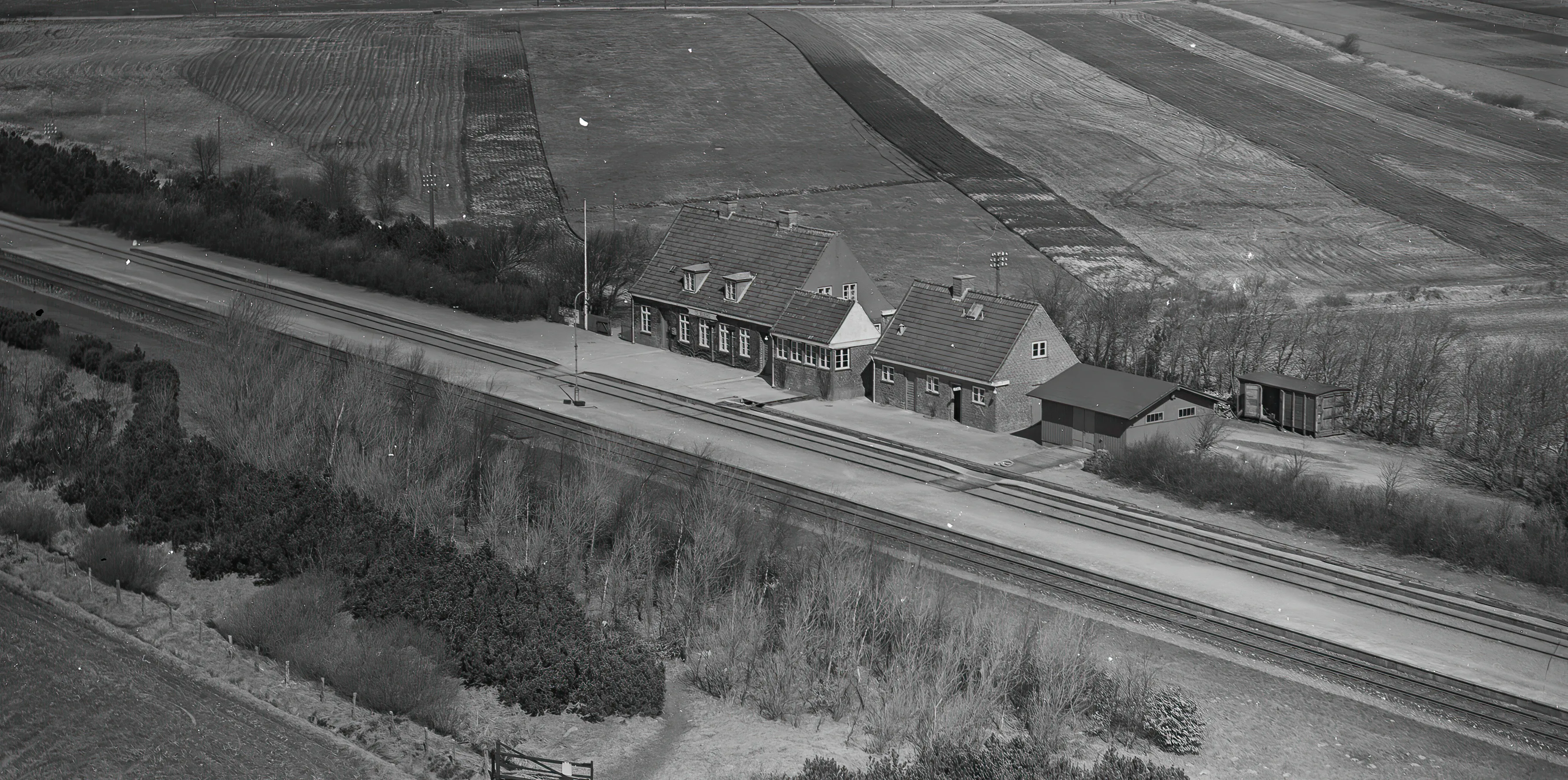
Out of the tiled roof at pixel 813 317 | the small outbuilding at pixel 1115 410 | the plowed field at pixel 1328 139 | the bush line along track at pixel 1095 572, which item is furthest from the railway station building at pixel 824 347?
the plowed field at pixel 1328 139

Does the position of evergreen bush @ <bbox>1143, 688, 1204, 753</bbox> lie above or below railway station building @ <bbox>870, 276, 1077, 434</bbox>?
below

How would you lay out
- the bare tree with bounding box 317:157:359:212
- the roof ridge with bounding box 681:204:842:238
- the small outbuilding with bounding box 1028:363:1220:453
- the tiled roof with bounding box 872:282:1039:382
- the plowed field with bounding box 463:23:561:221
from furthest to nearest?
the plowed field with bounding box 463:23:561:221 → the bare tree with bounding box 317:157:359:212 → the roof ridge with bounding box 681:204:842:238 → the tiled roof with bounding box 872:282:1039:382 → the small outbuilding with bounding box 1028:363:1220:453

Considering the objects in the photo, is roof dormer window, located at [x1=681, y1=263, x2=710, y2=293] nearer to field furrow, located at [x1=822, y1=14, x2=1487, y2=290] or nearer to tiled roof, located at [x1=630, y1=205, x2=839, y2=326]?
tiled roof, located at [x1=630, y1=205, x2=839, y2=326]

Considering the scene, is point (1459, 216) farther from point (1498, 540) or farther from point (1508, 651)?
point (1508, 651)

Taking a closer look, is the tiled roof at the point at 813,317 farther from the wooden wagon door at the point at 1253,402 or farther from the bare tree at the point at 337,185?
the bare tree at the point at 337,185

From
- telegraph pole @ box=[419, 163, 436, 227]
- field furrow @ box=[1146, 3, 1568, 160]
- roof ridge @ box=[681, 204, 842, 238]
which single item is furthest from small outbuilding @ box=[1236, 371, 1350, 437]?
field furrow @ box=[1146, 3, 1568, 160]

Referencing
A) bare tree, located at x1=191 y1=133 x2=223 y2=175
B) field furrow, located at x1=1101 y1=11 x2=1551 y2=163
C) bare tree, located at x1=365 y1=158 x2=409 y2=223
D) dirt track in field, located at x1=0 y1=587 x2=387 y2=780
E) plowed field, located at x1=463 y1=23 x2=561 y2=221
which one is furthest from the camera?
field furrow, located at x1=1101 y1=11 x2=1551 y2=163

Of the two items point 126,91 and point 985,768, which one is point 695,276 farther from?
point 126,91

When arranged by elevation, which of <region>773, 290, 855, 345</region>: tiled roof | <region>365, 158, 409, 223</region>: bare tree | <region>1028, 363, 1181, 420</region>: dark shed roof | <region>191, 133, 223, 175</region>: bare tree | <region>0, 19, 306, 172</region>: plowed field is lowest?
<region>1028, 363, 1181, 420</region>: dark shed roof
